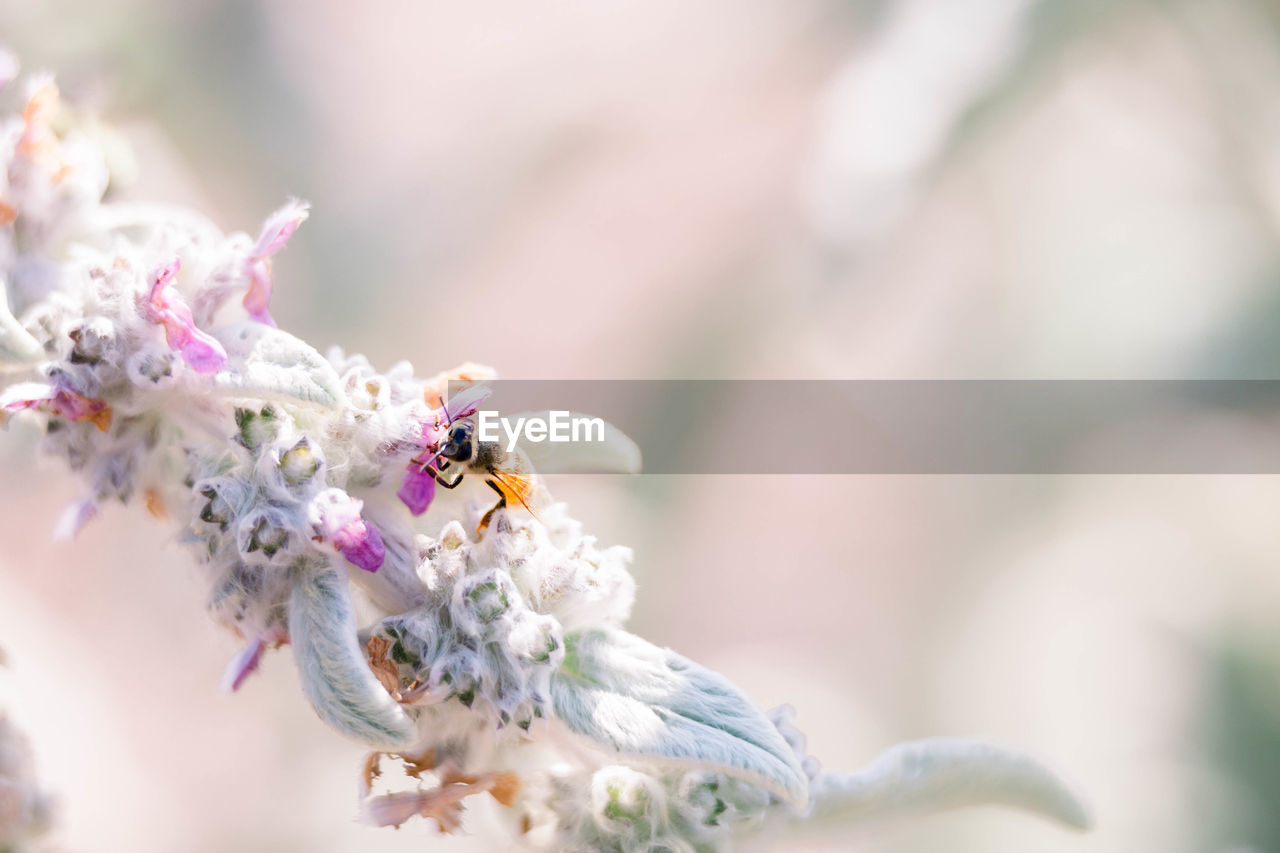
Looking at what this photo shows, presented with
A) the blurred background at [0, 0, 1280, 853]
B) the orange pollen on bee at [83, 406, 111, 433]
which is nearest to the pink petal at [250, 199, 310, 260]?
the orange pollen on bee at [83, 406, 111, 433]

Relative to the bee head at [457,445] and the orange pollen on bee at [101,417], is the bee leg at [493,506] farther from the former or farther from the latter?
the orange pollen on bee at [101,417]

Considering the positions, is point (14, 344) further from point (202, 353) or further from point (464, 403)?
point (464, 403)

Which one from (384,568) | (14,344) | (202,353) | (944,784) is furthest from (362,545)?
(944,784)

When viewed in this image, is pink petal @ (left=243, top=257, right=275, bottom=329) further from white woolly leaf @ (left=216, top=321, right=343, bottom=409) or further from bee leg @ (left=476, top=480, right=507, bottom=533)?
bee leg @ (left=476, top=480, right=507, bottom=533)

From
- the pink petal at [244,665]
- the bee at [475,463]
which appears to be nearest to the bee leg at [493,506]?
the bee at [475,463]

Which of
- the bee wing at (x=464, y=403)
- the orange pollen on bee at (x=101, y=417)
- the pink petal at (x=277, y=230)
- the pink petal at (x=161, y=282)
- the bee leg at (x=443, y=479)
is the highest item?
the pink petal at (x=277, y=230)

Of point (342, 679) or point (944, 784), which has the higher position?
point (944, 784)
